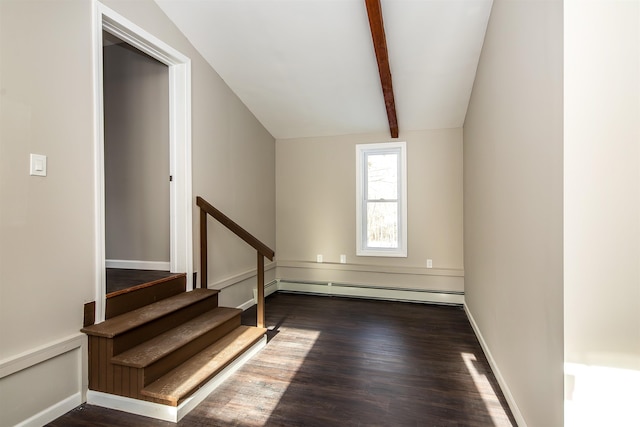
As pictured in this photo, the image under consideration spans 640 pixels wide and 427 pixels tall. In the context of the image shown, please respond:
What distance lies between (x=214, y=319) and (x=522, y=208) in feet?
7.80

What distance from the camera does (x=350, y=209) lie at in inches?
183

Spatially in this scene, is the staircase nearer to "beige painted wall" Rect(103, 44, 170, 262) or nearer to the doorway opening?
the doorway opening

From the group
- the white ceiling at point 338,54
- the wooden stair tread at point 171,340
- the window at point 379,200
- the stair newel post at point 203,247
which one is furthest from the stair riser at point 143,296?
the window at point 379,200

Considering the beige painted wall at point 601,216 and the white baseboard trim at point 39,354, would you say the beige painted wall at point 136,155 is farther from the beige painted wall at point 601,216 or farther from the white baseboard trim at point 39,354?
the beige painted wall at point 601,216

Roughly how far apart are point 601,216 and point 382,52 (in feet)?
6.94

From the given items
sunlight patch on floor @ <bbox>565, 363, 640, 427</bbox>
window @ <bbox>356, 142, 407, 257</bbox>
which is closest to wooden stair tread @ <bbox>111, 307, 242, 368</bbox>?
sunlight patch on floor @ <bbox>565, 363, 640, 427</bbox>

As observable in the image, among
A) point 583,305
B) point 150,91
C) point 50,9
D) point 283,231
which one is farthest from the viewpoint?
point 283,231

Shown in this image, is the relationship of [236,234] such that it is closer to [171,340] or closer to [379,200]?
[171,340]

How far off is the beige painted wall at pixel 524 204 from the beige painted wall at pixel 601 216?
5 centimetres

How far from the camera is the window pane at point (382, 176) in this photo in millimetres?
4566

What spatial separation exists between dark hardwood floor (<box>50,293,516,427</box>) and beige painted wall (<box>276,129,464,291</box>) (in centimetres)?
98

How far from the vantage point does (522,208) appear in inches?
69.3

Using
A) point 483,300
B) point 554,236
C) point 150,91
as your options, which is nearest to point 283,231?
point 150,91

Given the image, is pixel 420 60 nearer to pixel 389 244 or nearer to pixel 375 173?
pixel 375 173
